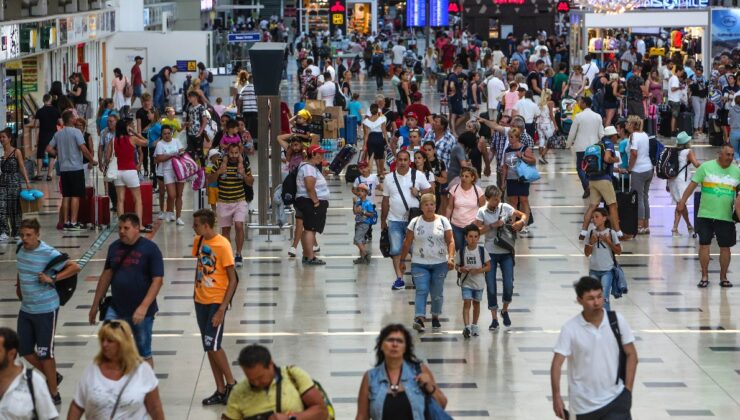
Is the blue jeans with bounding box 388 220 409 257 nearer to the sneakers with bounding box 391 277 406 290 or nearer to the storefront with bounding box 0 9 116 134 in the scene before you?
the sneakers with bounding box 391 277 406 290

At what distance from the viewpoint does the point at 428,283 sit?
14.0 metres

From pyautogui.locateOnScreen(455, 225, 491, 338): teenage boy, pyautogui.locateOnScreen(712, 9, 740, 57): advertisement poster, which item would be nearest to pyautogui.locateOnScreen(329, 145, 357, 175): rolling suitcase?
pyautogui.locateOnScreen(455, 225, 491, 338): teenage boy

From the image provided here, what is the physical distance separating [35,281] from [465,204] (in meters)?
5.48

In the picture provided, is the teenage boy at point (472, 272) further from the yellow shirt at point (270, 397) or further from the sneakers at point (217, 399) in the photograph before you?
the yellow shirt at point (270, 397)

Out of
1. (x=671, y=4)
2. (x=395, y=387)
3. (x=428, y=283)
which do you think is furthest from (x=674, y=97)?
(x=395, y=387)

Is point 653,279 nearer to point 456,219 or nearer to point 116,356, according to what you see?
point 456,219

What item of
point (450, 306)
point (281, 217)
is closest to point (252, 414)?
point (450, 306)

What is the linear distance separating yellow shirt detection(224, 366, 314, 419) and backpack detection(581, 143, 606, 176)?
35.0ft

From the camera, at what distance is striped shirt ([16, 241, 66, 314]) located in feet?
36.9

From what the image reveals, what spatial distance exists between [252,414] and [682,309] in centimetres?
799

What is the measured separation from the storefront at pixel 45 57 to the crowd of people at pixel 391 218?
151cm

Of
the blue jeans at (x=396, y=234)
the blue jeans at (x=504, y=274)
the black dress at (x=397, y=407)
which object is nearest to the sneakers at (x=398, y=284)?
the blue jeans at (x=396, y=234)

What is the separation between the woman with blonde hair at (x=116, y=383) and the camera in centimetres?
843

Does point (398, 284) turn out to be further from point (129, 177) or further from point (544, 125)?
point (544, 125)
